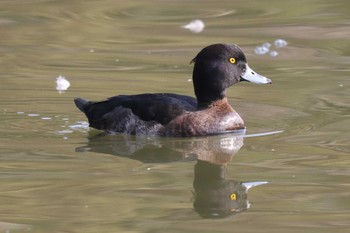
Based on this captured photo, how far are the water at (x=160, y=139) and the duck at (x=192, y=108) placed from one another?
0.15m

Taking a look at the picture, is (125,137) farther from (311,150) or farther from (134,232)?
(134,232)

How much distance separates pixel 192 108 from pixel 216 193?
2286 millimetres

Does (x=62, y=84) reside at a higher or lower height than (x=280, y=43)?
lower

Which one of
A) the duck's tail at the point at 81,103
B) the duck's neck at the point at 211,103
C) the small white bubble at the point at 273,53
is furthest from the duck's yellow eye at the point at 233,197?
the small white bubble at the point at 273,53

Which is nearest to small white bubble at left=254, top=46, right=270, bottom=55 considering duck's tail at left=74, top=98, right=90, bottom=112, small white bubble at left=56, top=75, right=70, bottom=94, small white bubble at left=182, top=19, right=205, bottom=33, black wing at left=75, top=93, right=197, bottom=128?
small white bubble at left=182, top=19, right=205, bottom=33

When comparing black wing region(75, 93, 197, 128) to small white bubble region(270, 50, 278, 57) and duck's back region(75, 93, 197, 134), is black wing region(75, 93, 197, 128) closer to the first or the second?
duck's back region(75, 93, 197, 134)

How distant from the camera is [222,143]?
924 cm

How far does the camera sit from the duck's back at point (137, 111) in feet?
31.4

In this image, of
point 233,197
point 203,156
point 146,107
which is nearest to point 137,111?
point 146,107

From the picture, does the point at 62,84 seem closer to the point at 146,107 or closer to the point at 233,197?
the point at 146,107

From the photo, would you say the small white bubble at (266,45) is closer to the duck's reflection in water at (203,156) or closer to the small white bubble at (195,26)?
the small white bubble at (195,26)

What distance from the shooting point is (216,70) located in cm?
975

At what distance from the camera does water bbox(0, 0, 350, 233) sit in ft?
22.5

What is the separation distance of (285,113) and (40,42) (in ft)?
14.5
